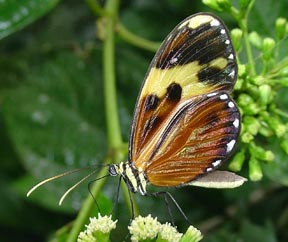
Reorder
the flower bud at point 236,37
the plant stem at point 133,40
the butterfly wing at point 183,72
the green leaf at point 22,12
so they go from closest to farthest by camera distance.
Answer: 1. the butterfly wing at point 183,72
2. the flower bud at point 236,37
3. the green leaf at point 22,12
4. the plant stem at point 133,40

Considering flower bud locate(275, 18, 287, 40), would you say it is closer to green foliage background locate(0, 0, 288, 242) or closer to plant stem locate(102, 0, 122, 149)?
green foliage background locate(0, 0, 288, 242)

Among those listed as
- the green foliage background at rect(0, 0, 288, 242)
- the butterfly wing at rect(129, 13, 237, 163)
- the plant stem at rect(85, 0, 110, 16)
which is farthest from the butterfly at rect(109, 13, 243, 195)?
the plant stem at rect(85, 0, 110, 16)

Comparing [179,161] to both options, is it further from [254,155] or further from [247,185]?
[247,185]

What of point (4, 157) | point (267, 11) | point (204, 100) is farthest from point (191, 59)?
point (4, 157)

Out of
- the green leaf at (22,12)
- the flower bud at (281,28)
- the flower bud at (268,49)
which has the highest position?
the green leaf at (22,12)

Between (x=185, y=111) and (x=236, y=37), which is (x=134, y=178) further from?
(x=236, y=37)

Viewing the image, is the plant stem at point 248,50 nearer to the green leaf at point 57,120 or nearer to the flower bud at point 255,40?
the flower bud at point 255,40

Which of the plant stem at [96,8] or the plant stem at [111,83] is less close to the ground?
the plant stem at [96,8]

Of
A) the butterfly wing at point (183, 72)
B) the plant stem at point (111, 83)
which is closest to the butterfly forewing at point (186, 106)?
the butterfly wing at point (183, 72)
